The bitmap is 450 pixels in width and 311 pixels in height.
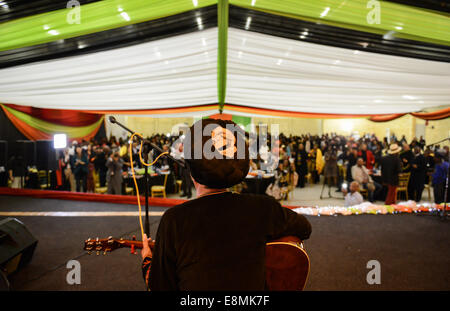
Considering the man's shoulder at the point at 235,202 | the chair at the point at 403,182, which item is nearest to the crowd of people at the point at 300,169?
the chair at the point at 403,182

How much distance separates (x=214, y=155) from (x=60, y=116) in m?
8.92

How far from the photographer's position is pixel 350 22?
8.84 feet

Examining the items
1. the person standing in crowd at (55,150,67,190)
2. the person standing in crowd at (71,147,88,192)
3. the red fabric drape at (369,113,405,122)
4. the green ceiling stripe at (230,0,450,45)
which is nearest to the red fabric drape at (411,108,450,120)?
the red fabric drape at (369,113,405,122)

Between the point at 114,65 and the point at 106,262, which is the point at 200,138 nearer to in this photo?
the point at 106,262

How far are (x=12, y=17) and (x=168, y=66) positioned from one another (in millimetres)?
1972

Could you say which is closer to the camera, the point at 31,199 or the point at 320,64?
the point at 320,64

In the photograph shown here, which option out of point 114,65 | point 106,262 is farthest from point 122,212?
point 114,65

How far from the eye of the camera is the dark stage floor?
8.04 ft

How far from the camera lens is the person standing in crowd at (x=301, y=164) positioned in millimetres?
8930

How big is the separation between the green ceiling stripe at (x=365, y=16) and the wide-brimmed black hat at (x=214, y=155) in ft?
6.76

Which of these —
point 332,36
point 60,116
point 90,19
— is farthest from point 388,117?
point 60,116

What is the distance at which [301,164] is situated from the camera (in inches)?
354

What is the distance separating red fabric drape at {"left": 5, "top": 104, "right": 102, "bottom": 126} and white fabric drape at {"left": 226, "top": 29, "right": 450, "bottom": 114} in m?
5.31

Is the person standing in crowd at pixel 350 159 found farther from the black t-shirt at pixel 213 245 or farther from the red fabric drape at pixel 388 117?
the black t-shirt at pixel 213 245
